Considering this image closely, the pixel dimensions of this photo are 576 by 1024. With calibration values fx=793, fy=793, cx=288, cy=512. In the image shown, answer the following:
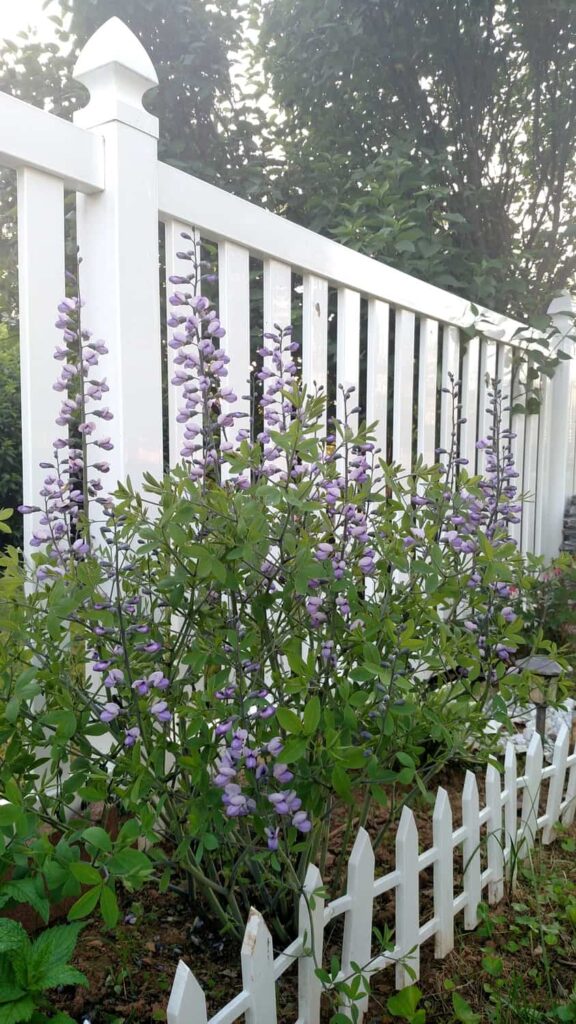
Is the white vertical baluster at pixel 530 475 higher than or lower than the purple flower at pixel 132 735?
higher

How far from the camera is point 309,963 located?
1395mm

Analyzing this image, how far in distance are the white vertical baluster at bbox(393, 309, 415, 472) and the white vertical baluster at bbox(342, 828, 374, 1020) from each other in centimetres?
179

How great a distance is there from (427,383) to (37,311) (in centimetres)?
195

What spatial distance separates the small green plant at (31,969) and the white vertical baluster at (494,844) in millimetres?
1201

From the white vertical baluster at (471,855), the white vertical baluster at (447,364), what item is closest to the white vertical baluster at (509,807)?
the white vertical baluster at (471,855)

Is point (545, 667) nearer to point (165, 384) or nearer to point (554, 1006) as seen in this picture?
point (554, 1006)

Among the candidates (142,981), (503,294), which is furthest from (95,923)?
(503,294)

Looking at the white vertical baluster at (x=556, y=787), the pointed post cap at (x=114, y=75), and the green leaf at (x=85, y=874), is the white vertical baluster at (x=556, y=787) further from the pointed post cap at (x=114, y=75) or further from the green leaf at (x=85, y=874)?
the pointed post cap at (x=114, y=75)

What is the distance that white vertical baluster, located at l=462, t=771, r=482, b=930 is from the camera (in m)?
1.91

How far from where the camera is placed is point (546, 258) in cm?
675

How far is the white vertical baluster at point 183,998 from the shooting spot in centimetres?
109

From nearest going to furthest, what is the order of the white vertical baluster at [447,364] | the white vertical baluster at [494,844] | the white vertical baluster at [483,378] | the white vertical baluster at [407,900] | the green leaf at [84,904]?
the green leaf at [84,904], the white vertical baluster at [407,900], the white vertical baluster at [494,844], the white vertical baluster at [447,364], the white vertical baluster at [483,378]

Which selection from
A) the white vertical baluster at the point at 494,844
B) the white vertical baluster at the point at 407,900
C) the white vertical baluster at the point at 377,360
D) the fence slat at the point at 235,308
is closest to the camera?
the white vertical baluster at the point at 407,900

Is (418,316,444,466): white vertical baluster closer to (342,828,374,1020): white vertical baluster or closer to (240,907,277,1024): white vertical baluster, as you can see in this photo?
(342,828,374,1020): white vertical baluster
